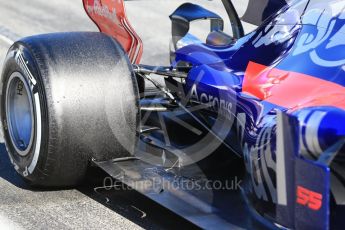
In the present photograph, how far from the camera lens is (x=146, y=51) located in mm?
8812

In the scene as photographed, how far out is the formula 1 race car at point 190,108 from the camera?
378 cm

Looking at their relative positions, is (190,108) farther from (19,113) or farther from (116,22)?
(19,113)

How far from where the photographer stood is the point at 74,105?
166 inches

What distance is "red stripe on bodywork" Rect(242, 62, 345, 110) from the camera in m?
3.62

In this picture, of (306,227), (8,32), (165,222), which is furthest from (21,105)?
(8,32)

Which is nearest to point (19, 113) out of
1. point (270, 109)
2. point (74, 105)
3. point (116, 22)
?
point (74, 105)

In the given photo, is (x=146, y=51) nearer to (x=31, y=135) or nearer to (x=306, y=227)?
(x=31, y=135)

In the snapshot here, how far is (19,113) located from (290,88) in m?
1.80

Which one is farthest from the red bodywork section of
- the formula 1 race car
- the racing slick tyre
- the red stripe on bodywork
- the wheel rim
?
the red stripe on bodywork

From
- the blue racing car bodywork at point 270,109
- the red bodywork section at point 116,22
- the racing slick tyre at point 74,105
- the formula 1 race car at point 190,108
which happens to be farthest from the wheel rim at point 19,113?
the red bodywork section at point 116,22

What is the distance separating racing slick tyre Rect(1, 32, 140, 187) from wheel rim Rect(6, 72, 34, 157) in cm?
11

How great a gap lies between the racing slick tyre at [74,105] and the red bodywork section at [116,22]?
459mm

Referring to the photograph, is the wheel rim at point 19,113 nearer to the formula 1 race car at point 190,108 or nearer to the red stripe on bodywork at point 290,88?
the formula 1 race car at point 190,108

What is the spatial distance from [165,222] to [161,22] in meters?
6.51
